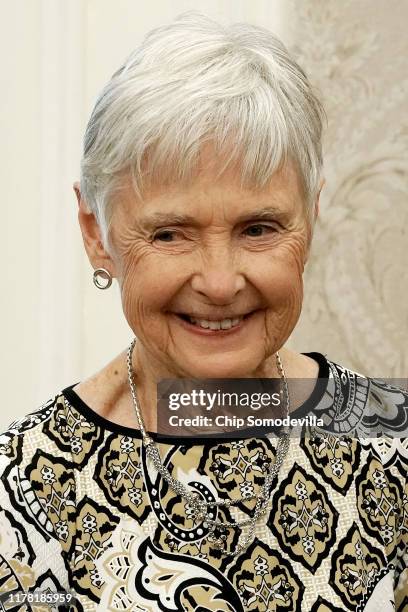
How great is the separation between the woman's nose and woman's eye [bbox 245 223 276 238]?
0.04m

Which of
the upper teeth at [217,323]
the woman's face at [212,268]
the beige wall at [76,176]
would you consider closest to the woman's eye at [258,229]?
the woman's face at [212,268]

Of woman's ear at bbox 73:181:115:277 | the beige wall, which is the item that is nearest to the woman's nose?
woman's ear at bbox 73:181:115:277

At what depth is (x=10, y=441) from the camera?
60.4 inches

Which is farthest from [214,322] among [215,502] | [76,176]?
[76,176]

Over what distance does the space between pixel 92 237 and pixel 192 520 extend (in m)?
0.39

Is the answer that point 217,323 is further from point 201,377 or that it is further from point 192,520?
point 192,520

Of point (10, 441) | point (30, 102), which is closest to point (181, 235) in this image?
point (10, 441)

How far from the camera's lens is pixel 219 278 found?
54.9 inches

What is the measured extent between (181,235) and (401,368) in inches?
46.2

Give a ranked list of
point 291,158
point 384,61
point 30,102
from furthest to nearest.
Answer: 1. point 30,102
2. point 384,61
3. point 291,158

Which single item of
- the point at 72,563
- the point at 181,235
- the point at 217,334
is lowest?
the point at 72,563

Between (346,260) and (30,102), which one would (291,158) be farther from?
(30,102)

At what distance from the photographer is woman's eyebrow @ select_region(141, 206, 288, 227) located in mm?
1389

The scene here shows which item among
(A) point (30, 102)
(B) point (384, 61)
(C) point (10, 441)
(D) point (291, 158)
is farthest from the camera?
(A) point (30, 102)
